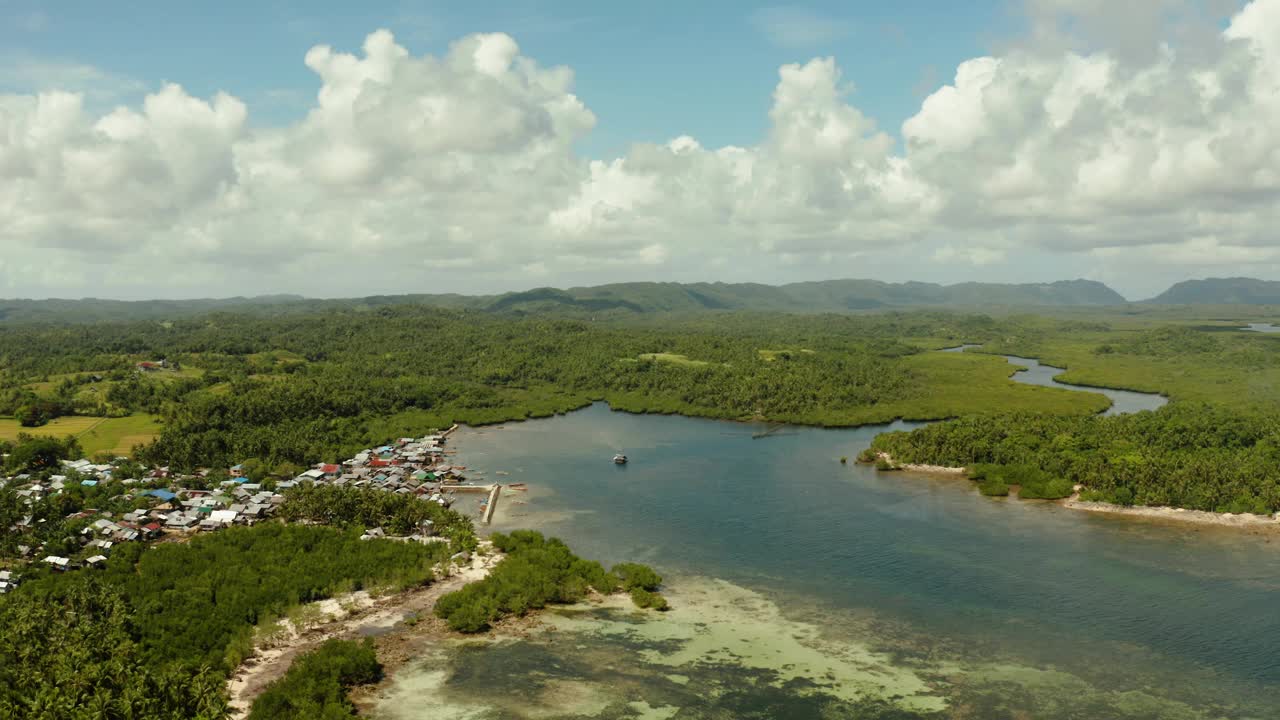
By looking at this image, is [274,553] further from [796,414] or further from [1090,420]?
[1090,420]

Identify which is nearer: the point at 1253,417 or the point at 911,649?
the point at 911,649

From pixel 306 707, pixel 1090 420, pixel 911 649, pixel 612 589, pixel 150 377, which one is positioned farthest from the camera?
pixel 150 377

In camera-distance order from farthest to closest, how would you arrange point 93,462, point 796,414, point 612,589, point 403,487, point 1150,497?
point 796,414, point 93,462, point 403,487, point 1150,497, point 612,589

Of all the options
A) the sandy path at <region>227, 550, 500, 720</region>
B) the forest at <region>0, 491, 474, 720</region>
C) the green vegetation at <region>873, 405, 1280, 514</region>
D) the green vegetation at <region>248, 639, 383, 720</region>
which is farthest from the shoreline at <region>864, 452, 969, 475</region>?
the green vegetation at <region>248, 639, 383, 720</region>

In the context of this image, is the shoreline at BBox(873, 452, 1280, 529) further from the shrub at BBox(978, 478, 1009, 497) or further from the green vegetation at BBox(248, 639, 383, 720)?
the green vegetation at BBox(248, 639, 383, 720)

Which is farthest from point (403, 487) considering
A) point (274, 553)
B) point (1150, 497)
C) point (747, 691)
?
point (1150, 497)

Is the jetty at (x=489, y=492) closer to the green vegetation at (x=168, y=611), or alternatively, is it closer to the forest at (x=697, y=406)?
the green vegetation at (x=168, y=611)

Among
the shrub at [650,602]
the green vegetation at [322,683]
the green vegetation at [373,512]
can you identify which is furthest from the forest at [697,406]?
the green vegetation at [322,683]
